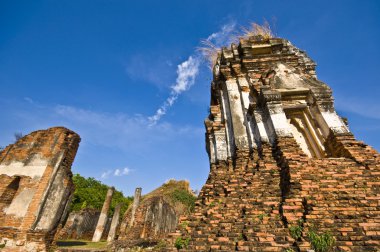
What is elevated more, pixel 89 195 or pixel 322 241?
pixel 89 195

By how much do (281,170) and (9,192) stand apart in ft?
31.1

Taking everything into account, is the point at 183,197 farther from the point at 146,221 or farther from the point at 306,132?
the point at 306,132

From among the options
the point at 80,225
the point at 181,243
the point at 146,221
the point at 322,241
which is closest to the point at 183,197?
the point at 146,221

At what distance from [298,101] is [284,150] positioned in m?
2.27

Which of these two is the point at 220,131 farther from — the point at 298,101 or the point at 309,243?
the point at 309,243

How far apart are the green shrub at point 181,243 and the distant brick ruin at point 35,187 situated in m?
6.07

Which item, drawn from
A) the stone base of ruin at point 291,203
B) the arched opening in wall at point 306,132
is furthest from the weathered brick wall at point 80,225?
the arched opening in wall at point 306,132

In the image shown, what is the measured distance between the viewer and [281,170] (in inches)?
182

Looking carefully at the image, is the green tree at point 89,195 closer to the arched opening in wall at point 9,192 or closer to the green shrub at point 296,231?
the arched opening in wall at point 9,192

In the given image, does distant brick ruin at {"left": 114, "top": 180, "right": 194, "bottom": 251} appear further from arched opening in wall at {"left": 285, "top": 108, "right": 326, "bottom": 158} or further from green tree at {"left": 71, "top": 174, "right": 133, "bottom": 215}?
green tree at {"left": 71, "top": 174, "right": 133, "bottom": 215}

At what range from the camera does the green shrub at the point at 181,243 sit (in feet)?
12.6

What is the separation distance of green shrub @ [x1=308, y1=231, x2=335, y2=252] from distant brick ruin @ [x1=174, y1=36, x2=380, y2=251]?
2.2 inches

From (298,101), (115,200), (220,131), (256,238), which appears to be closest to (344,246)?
(256,238)

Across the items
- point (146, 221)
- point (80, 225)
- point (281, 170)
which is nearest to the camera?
point (281, 170)
